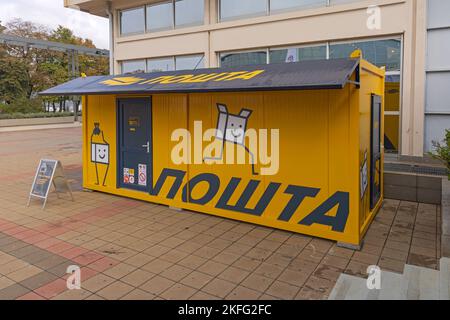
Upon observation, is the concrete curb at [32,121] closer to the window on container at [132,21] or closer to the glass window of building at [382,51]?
the window on container at [132,21]

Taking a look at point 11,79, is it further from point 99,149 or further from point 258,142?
point 258,142

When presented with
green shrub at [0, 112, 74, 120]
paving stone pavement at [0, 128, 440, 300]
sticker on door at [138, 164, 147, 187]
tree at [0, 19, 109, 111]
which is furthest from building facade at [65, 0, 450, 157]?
tree at [0, 19, 109, 111]

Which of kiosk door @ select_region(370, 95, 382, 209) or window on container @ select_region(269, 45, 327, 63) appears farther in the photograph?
window on container @ select_region(269, 45, 327, 63)

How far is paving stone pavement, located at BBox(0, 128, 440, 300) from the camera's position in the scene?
4.02 meters

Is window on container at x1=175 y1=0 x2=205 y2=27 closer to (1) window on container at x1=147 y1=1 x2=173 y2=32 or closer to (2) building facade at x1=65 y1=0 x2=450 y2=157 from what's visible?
(2) building facade at x1=65 y1=0 x2=450 y2=157

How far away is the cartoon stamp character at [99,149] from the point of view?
26.2 ft

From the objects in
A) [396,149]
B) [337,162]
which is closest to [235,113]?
[337,162]

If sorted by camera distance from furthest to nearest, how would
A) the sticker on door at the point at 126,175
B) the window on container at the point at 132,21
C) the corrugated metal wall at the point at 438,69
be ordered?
1. the window on container at the point at 132,21
2. the corrugated metal wall at the point at 438,69
3. the sticker on door at the point at 126,175

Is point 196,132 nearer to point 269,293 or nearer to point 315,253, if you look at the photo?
point 315,253

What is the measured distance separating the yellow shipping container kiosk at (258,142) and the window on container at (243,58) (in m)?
4.22

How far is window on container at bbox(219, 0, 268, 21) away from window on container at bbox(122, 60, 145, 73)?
366cm

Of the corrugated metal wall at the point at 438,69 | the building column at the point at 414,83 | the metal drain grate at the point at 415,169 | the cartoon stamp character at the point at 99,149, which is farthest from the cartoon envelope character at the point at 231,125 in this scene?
the corrugated metal wall at the point at 438,69

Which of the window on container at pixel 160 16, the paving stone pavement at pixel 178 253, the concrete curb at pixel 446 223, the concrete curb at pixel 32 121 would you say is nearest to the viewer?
the paving stone pavement at pixel 178 253

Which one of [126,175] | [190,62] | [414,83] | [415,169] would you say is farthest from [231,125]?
[190,62]
